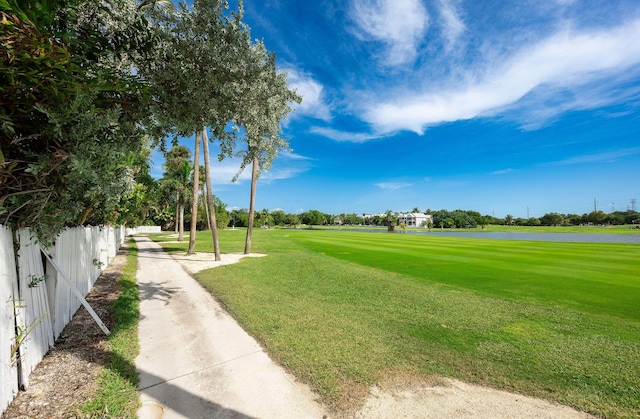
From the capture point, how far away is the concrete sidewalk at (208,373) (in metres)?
3.46

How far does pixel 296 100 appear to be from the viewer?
7.11 m

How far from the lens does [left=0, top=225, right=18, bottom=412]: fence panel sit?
337 cm

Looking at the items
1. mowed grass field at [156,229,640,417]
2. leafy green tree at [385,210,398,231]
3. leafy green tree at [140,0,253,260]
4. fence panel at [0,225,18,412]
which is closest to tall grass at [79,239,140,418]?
fence panel at [0,225,18,412]

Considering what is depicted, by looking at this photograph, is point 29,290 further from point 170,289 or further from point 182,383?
point 170,289

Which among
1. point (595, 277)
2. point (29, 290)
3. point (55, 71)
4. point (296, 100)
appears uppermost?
point (296, 100)

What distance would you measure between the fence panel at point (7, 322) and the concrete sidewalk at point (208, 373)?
144cm

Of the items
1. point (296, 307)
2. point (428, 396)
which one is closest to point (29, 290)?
point (296, 307)

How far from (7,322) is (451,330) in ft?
24.6

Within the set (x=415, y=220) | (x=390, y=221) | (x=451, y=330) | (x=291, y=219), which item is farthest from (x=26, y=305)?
(x=415, y=220)

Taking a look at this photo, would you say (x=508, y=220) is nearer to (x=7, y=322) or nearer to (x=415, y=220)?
(x=415, y=220)

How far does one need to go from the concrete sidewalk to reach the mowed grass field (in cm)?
33

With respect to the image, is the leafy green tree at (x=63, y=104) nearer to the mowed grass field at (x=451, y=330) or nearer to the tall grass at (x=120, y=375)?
the tall grass at (x=120, y=375)

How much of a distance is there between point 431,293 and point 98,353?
8.73 m

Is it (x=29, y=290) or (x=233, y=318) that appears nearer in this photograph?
(x=29, y=290)
